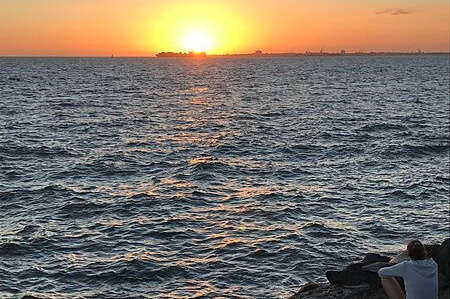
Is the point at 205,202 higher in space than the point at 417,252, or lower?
lower

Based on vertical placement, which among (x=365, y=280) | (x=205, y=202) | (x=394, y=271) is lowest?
(x=205, y=202)

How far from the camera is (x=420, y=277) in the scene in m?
9.86

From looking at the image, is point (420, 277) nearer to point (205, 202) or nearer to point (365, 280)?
point (365, 280)

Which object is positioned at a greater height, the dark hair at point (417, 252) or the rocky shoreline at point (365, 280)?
the dark hair at point (417, 252)

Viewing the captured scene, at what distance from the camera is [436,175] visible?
33.8 m

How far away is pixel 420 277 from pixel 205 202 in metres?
18.5

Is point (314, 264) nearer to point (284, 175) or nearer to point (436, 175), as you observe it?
point (284, 175)

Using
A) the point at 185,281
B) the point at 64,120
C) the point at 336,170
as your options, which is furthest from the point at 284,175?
the point at 64,120

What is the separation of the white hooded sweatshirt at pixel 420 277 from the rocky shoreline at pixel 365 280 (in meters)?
2.49

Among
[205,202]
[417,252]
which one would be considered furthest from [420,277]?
[205,202]

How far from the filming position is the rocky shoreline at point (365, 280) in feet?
42.9

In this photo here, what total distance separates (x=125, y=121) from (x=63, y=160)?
929 inches

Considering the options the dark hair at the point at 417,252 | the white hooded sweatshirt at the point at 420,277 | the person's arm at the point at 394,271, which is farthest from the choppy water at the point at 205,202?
the dark hair at the point at 417,252

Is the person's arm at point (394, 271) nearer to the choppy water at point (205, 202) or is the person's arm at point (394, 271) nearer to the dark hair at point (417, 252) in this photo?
the dark hair at point (417, 252)
